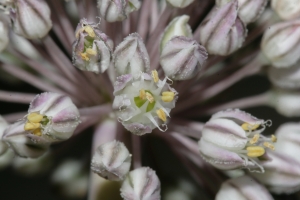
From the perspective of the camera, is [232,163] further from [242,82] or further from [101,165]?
[242,82]

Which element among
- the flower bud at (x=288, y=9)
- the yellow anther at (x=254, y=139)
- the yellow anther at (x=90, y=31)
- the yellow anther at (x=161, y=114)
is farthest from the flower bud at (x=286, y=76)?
the yellow anther at (x=90, y=31)

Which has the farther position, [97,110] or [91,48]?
[97,110]

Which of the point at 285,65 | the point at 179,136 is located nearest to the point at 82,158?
the point at 179,136

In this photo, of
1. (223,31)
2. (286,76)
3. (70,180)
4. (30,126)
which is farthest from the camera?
(70,180)

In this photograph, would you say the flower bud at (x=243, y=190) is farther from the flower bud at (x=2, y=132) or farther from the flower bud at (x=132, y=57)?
the flower bud at (x=2, y=132)

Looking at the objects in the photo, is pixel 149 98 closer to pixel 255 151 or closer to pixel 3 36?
pixel 255 151

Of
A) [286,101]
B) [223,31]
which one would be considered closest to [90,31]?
[223,31]

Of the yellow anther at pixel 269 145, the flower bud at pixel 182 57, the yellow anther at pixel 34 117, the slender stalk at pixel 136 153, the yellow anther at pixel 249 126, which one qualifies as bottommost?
the slender stalk at pixel 136 153
